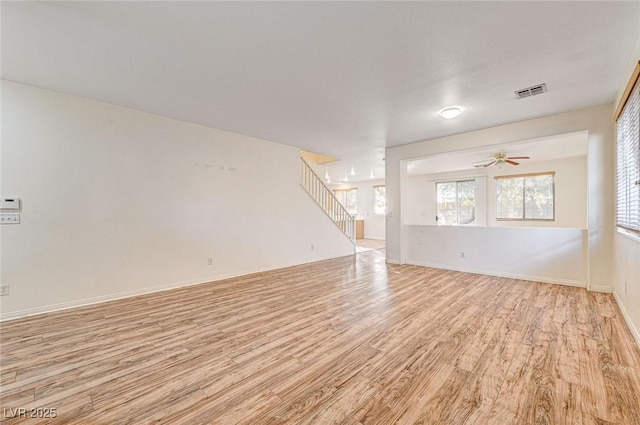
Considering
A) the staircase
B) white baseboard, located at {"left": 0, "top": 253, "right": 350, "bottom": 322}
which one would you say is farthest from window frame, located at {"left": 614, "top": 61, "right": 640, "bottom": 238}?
white baseboard, located at {"left": 0, "top": 253, "right": 350, "bottom": 322}

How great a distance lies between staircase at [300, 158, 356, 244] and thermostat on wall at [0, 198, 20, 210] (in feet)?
14.4

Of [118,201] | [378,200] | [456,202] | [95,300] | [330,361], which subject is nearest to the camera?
[330,361]

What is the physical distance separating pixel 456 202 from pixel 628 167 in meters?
6.21

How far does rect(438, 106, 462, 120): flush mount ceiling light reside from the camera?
12.0 ft

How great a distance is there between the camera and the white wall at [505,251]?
4.11 m

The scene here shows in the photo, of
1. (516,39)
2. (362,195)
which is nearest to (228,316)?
(516,39)

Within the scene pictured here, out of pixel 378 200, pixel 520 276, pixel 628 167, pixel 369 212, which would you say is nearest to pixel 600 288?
pixel 520 276

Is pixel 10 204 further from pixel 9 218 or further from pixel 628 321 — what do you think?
pixel 628 321

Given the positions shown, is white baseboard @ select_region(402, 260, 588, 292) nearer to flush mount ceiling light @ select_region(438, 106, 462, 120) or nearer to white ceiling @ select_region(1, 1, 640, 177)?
white ceiling @ select_region(1, 1, 640, 177)

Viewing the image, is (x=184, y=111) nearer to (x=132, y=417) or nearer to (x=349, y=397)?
(x=132, y=417)

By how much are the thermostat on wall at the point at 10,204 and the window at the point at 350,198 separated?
392 inches

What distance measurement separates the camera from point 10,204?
2.95m

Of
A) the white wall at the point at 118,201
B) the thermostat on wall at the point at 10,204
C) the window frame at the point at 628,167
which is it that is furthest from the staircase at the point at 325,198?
the window frame at the point at 628,167

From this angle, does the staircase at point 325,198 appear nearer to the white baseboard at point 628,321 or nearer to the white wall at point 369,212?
the white wall at point 369,212
